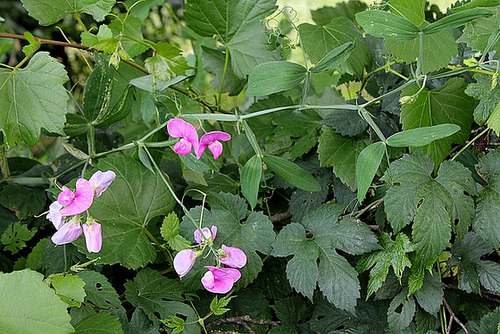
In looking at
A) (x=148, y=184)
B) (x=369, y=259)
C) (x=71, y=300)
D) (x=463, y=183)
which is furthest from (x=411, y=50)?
(x=71, y=300)

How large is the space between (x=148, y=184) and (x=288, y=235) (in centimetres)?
25

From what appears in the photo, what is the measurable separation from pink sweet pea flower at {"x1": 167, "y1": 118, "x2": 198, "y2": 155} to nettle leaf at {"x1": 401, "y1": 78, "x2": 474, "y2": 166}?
1.14 ft

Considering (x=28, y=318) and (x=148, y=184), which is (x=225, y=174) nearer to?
(x=148, y=184)

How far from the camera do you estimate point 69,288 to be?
70 centimetres

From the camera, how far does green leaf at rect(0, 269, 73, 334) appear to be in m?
0.61

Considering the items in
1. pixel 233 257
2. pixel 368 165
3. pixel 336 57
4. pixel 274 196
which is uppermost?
pixel 336 57

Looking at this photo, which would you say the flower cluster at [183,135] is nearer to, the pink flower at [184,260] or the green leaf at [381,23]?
the pink flower at [184,260]

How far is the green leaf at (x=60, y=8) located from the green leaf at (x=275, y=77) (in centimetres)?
33

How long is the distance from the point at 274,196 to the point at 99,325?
1.49 ft

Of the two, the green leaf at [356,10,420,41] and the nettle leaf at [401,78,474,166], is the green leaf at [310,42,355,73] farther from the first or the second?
the nettle leaf at [401,78,474,166]

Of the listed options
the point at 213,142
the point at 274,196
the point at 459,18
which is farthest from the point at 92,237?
the point at 459,18

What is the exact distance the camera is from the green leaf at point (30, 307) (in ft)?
2.01

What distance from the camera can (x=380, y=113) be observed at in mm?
930

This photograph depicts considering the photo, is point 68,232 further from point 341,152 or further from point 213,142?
point 341,152
